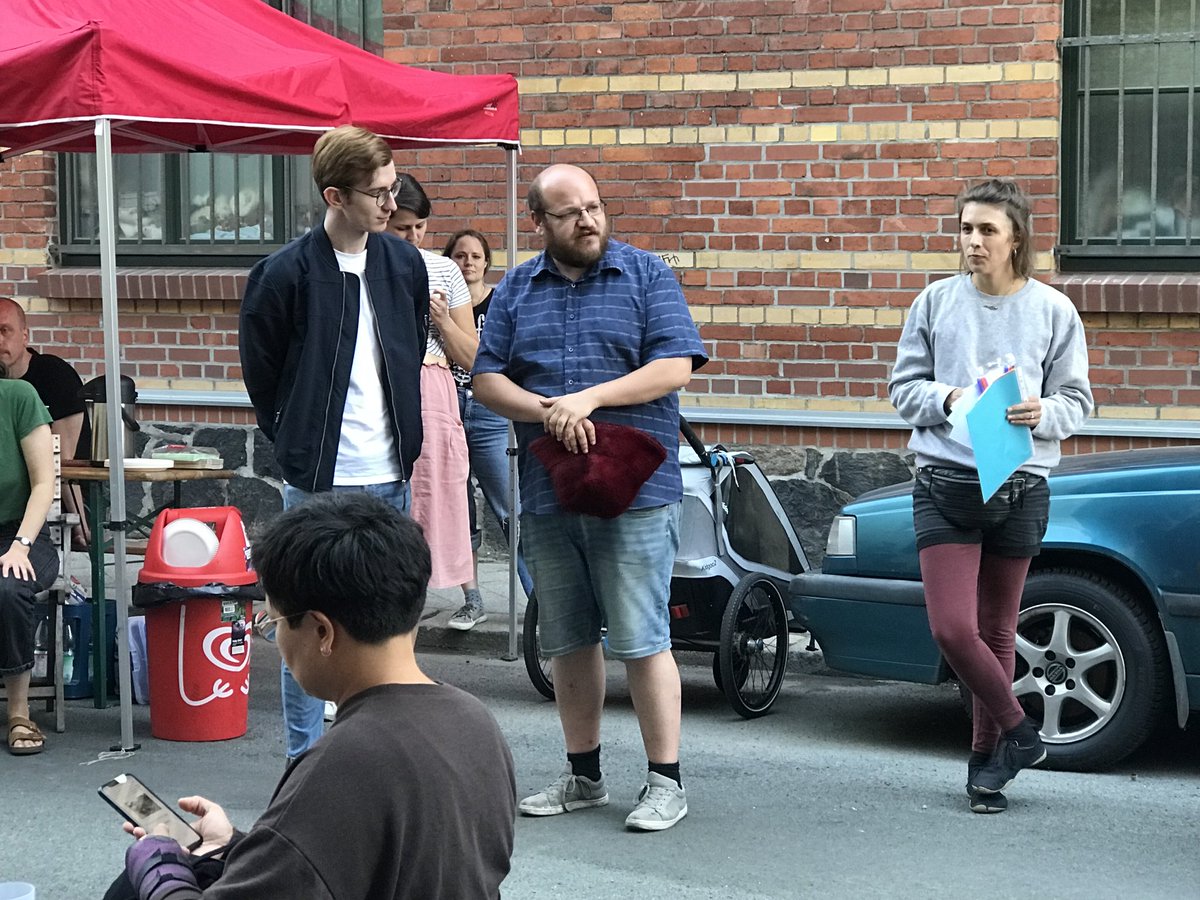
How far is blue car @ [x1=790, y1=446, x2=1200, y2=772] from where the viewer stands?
5.57 metres

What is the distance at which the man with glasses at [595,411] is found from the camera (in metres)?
4.95

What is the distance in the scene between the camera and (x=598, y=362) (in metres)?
4.99

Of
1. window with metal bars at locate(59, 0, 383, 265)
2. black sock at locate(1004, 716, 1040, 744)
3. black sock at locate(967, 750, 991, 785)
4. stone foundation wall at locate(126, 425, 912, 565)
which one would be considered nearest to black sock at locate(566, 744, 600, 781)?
black sock at locate(967, 750, 991, 785)

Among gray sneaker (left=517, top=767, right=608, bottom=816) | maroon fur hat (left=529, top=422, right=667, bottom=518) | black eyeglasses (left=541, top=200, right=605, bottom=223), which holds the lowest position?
gray sneaker (left=517, top=767, right=608, bottom=816)

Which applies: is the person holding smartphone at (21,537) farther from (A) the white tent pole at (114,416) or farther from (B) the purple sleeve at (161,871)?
(B) the purple sleeve at (161,871)

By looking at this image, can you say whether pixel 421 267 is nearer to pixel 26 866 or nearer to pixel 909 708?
pixel 26 866

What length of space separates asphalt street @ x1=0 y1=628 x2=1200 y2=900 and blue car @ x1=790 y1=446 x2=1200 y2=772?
0.22 m

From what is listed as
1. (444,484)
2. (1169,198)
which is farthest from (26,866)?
(1169,198)

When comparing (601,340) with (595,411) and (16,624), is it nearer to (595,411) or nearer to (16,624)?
(595,411)

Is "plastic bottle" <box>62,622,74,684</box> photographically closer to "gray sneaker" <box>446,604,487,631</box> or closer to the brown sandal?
the brown sandal

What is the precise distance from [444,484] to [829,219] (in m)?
3.36

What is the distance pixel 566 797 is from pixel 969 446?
1.62m

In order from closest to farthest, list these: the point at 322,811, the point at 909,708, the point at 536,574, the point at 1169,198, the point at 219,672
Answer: the point at 322,811
the point at 536,574
the point at 219,672
the point at 909,708
the point at 1169,198

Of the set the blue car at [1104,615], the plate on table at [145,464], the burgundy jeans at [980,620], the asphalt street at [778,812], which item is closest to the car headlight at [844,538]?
the blue car at [1104,615]
